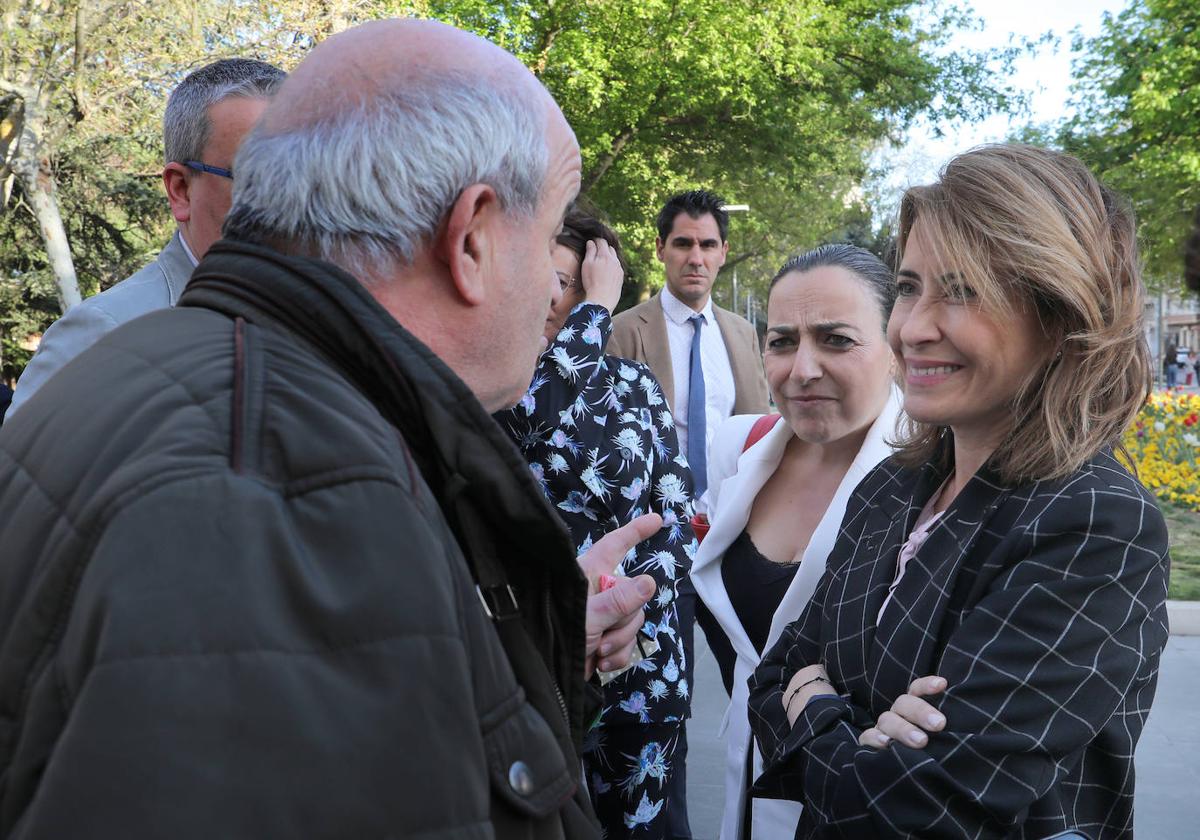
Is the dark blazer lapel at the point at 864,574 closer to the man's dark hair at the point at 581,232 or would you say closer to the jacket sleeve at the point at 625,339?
the man's dark hair at the point at 581,232

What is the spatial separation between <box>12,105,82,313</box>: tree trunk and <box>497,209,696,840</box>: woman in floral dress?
12066 millimetres

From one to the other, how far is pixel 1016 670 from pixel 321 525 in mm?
1301

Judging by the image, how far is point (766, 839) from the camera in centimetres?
263

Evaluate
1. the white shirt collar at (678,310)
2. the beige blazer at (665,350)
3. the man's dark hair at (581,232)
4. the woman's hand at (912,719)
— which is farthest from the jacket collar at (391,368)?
the white shirt collar at (678,310)

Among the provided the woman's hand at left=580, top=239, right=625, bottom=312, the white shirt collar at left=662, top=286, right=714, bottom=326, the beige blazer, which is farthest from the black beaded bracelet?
the white shirt collar at left=662, top=286, right=714, bottom=326

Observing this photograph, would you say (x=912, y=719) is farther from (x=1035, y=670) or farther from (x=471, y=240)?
(x=471, y=240)

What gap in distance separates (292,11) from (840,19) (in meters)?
11.3

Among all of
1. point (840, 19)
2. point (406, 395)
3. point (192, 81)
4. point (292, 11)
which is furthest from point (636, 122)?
point (406, 395)

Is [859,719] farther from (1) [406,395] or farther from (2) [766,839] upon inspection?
(1) [406,395]

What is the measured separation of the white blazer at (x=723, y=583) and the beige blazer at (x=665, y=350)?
2627mm

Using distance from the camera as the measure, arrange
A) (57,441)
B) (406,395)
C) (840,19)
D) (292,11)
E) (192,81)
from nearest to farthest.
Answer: (57,441), (406,395), (192,81), (292,11), (840,19)

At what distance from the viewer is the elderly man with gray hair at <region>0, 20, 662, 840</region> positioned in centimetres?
86

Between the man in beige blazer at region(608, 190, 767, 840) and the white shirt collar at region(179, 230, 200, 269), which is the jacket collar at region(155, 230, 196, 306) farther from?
the man in beige blazer at region(608, 190, 767, 840)

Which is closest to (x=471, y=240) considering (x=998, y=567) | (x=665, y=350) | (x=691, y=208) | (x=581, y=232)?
(x=998, y=567)
